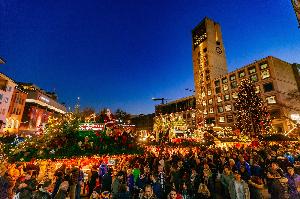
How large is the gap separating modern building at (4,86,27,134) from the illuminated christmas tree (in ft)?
156

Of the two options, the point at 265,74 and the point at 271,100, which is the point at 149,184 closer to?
the point at 271,100

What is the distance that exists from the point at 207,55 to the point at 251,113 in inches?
1573

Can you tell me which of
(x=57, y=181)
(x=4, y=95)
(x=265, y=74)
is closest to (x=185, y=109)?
(x=265, y=74)

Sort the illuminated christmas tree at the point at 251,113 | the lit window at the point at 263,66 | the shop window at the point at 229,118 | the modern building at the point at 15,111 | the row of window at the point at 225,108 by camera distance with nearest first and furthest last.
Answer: the illuminated christmas tree at the point at 251,113, the modern building at the point at 15,111, the row of window at the point at 225,108, the lit window at the point at 263,66, the shop window at the point at 229,118

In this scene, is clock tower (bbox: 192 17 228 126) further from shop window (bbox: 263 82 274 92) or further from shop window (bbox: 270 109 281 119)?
shop window (bbox: 270 109 281 119)

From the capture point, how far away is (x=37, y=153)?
7.82 m

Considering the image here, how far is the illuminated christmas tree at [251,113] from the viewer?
3212 centimetres

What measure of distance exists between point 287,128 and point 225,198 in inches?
1787

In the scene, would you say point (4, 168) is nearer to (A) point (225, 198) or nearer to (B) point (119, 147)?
(B) point (119, 147)

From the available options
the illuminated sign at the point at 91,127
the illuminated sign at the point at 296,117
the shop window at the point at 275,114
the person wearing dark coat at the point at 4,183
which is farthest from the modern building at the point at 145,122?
the person wearing dark coat at the point at 4,183

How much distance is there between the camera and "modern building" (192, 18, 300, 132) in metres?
46.4

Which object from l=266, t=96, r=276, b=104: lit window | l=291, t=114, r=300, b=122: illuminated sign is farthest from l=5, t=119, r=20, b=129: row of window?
l=291, t=114, r=300, b=122: illuminated sign

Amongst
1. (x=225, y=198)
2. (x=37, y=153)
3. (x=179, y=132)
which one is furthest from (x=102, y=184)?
(x=179, y=132)

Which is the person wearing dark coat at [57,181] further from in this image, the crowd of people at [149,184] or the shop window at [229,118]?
the shop window at [229,118]
